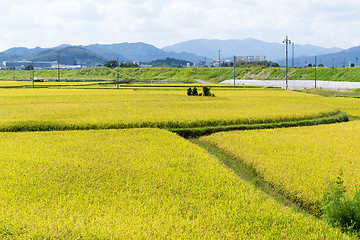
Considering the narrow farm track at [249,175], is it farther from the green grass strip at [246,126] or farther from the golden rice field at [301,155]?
the green grass strip at [246,126]

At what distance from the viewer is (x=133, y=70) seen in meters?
142

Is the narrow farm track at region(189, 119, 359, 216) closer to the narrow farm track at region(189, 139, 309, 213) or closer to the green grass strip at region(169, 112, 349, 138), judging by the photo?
the narrow farm track at region(189, 139, 309, 213)

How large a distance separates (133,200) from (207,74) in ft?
Answer: 401

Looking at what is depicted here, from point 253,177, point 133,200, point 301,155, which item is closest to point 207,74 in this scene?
point 301,155

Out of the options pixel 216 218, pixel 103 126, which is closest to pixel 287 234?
pixel 216 218

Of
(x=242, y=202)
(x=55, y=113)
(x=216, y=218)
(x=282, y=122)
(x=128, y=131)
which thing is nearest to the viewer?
(x=216, y=218)

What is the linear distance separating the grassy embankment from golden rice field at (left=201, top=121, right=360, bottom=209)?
7503 cm

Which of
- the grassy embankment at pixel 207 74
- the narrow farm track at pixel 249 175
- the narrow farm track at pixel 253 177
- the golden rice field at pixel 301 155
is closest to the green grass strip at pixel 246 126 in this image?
the golden rice field at pixel 301 155

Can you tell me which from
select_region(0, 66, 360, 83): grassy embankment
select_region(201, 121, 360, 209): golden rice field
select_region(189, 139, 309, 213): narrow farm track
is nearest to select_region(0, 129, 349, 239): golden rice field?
select_region(189, 139, 309, 213): narrow farm track

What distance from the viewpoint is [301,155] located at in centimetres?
1416

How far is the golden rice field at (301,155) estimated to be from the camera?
10.8 m

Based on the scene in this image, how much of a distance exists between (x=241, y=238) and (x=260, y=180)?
4.87 m

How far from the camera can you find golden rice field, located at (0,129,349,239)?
7590mm

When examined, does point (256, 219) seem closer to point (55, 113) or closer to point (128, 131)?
point (128, 131)
